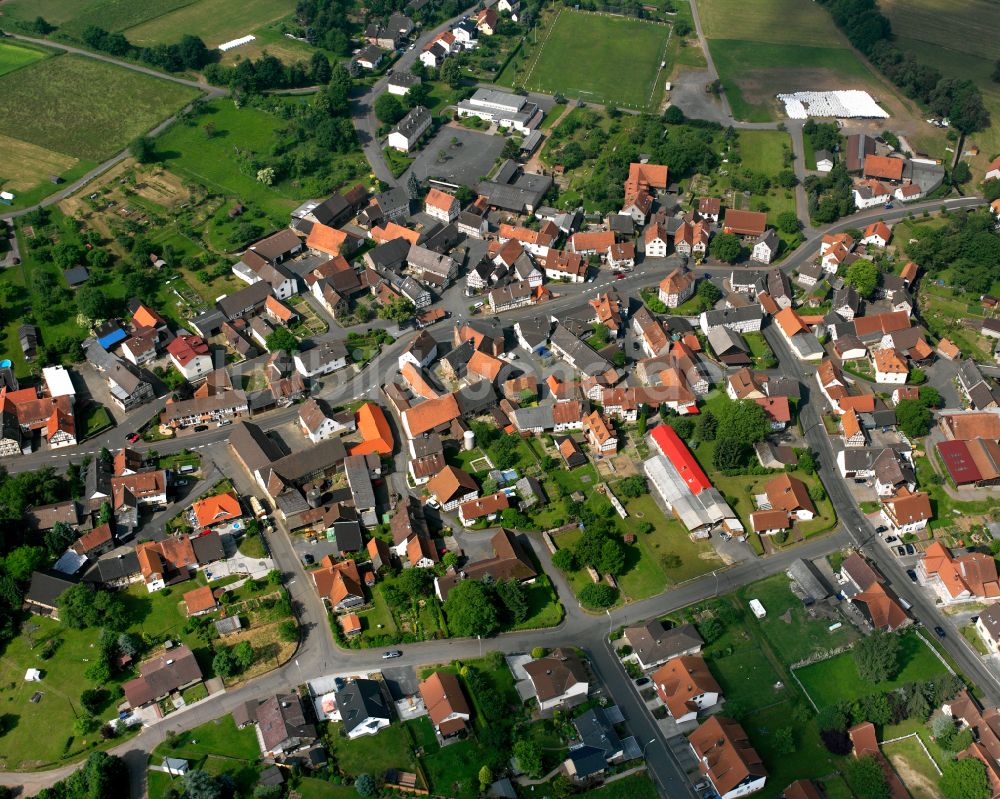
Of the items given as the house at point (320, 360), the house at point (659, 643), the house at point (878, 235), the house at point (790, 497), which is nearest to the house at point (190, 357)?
the house at point (320, 360)

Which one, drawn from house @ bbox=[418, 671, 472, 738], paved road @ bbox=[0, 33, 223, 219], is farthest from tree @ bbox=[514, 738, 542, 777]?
paved road @ bbox=[0, 33, 223, 219]

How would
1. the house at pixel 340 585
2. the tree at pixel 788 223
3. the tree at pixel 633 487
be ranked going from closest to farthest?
the house at pixel 340 585
the tree at pixel 633 487
the tree at pixel 788 223

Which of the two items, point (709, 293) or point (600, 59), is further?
point (600, 59)

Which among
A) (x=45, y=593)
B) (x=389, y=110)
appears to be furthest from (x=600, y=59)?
(x=45, y=593)

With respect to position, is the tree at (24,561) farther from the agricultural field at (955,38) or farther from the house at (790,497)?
the agricultural field at (955,38)

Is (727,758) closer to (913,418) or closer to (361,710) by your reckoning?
(361,710)

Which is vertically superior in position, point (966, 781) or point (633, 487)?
point (633, 487)

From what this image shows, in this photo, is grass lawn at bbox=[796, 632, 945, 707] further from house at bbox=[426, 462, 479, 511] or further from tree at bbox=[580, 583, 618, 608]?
house at bbox=[426, 462, 479, 511]
